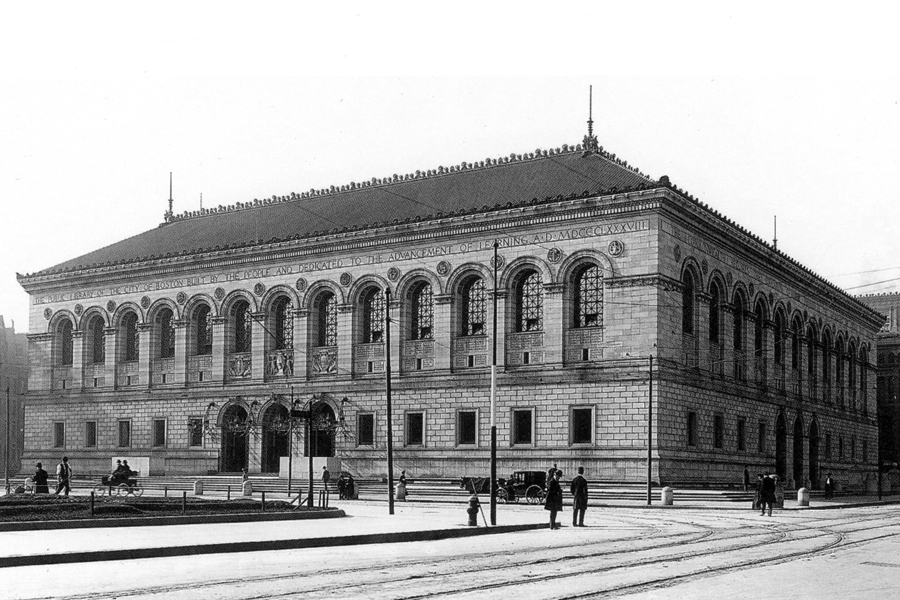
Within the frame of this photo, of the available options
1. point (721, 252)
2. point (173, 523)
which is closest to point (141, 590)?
point (173, 523)

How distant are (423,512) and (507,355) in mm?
15266

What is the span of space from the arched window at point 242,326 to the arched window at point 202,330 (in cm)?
152

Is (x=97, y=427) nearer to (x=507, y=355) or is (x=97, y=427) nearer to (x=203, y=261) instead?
(x=203, y=261)

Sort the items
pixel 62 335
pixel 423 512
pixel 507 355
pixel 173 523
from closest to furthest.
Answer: pixel 173 523 < pixel 423 512 < pixel 507 355 < pixel 62 335

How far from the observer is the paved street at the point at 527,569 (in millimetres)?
14836

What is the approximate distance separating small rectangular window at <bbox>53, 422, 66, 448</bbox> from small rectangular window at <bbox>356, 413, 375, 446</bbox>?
20.4 m

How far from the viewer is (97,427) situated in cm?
6306

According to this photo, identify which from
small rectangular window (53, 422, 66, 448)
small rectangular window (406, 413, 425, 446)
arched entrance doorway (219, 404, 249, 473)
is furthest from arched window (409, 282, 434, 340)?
small rectangular window (53, 422, 66, 448)

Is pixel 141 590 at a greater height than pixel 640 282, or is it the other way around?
pixel 640 282

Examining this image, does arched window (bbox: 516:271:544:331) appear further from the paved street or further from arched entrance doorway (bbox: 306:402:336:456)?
the paved street

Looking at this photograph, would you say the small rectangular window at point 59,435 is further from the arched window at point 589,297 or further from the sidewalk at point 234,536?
the sidewalk at point 234,536

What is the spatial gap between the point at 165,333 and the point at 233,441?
302 inches

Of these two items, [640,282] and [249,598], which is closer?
[249,598]

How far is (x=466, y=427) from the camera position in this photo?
50906mm
